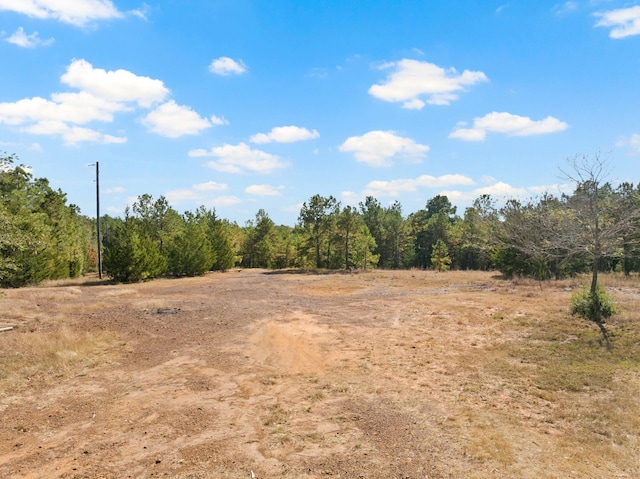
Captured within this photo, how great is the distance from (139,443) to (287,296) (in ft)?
55.8

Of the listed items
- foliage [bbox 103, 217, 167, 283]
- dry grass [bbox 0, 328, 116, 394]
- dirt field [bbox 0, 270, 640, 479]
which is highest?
foliage [bbox 103, 217, 167, 283]

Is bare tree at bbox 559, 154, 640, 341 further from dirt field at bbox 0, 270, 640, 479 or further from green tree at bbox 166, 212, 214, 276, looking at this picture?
green tree at bbox 166, 212, 214, 276

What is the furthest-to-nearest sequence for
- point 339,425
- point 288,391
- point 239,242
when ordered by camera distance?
point 239,242, point 288,391, point 339,425

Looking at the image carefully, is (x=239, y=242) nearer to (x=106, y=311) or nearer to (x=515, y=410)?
(x=106, y=311)

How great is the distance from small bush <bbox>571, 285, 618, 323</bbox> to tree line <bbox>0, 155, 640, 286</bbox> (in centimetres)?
59

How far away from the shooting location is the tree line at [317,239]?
573 inches

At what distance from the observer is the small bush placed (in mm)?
13492

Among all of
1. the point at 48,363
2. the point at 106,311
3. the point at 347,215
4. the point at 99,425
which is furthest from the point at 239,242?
the point at 99,425

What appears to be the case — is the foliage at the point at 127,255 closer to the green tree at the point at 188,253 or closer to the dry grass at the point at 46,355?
the green tree at the point at 188,253

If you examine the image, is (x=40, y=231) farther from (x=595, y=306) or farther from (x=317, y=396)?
(x=595, y=306)

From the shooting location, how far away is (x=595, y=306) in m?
13.7

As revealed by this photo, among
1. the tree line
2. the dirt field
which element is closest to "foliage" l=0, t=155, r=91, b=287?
the tree line

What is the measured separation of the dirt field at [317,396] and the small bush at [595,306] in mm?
593

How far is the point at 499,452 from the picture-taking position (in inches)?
219
